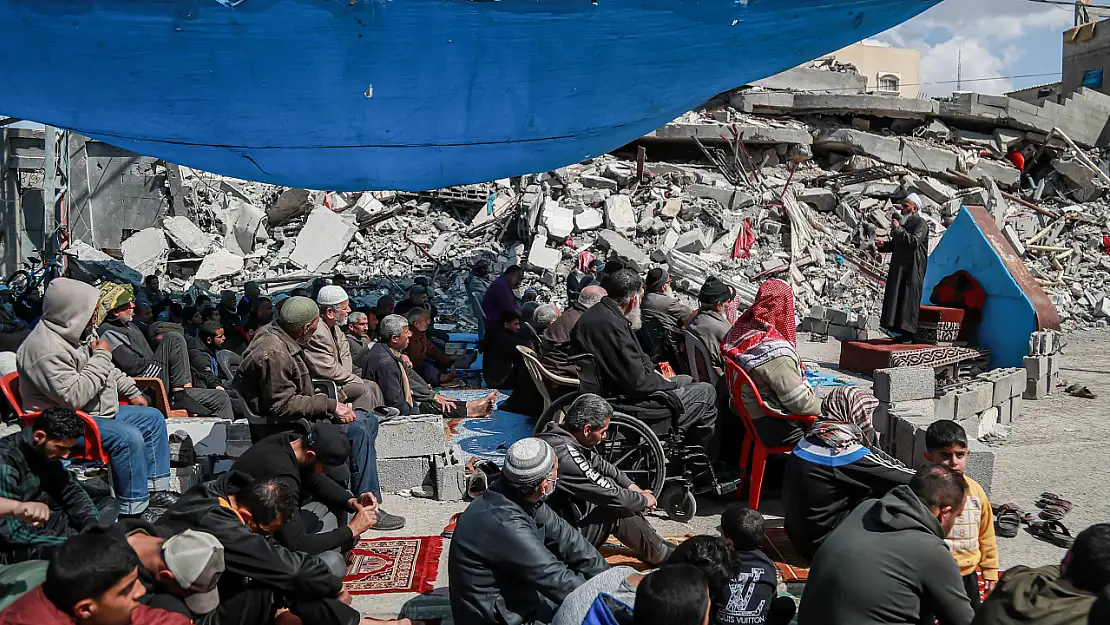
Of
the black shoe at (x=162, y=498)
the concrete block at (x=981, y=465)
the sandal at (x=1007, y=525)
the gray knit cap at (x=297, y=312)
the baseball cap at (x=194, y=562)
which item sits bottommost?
the sandal at (x=1007, y=525)

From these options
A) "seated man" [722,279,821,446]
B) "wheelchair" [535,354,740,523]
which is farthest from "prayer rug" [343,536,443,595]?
"seated man" [722,279,821,446]

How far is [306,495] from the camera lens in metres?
4.05

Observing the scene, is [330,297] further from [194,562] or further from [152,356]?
[194,562]

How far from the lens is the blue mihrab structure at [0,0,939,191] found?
4.79m

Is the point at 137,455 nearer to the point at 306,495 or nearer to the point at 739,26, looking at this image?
the point at 306,495

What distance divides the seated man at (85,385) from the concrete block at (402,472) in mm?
1302

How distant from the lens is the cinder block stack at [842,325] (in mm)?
10406

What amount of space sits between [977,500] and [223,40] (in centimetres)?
474

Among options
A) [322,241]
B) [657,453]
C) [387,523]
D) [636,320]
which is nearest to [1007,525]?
[657,453]

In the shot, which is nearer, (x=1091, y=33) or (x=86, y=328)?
(x=86, y=328)

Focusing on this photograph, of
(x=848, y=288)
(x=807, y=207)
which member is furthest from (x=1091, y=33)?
(x=848, y=288)

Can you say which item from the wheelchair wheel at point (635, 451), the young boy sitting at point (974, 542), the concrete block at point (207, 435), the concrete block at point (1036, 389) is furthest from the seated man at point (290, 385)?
the concrete block at point (1036, 389)

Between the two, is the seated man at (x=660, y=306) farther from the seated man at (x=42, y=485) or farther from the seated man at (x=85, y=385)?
the seated man at (x=42, y=485)

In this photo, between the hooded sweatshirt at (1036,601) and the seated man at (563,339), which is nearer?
the hooded sweatshirt at (1036,601)
